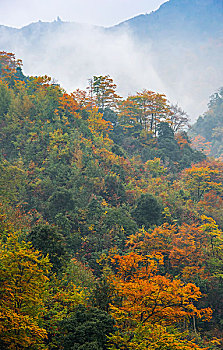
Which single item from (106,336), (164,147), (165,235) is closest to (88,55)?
(164,147)

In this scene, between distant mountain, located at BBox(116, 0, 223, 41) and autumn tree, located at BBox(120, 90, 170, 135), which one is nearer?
autumn tree, located at BBox(120, 90, 170, 135)

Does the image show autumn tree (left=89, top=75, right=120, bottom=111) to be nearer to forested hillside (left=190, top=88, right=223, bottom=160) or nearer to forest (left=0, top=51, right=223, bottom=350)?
forest (left=0, top=51, right=223, bottom=350)

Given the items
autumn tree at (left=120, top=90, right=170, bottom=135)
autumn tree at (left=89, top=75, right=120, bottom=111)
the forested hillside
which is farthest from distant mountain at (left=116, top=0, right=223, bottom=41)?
autumn tree at (left=89, top=75, right=120, bottom=111)

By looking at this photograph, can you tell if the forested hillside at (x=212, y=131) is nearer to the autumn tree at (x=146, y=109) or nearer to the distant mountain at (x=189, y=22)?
the autumn tree at (x=146, y=109)

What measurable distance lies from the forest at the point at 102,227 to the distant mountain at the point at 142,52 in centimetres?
7944

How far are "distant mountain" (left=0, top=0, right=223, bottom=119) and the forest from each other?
3128 inches

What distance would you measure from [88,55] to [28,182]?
140m

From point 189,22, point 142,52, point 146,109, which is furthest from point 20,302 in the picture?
point 189,22

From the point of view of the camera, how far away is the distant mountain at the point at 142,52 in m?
134

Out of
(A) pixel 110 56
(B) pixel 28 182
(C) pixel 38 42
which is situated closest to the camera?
(B) pixel 28 182

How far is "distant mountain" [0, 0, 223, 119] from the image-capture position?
134 m

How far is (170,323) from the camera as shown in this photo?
36.9ft

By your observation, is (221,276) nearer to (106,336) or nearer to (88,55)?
(106,336)

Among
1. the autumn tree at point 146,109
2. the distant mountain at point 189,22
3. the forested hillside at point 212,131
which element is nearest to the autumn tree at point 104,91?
the autumn tree at point 146,109
